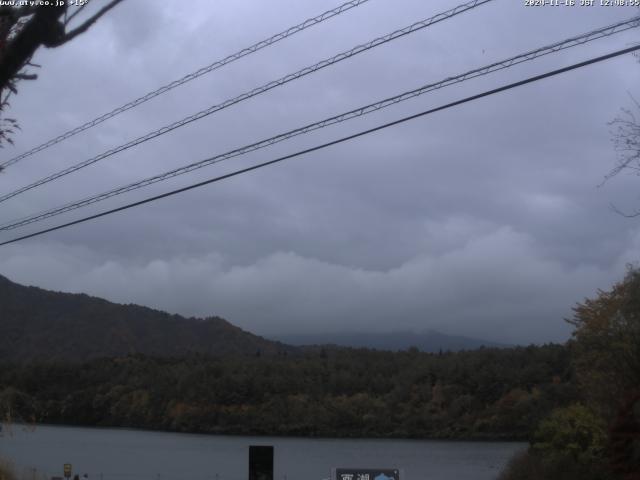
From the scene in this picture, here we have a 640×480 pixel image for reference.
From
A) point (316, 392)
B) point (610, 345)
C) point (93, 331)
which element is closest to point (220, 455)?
point (316, 392)

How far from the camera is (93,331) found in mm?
107125

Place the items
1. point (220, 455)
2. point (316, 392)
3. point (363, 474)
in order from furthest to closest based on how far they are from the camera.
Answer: point (316, 392) < point (220, 455) < point (363, 474)

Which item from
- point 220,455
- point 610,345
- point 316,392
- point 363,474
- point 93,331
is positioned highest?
point 93,331

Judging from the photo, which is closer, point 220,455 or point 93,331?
point 220,455

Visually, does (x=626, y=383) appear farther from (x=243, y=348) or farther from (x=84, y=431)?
(x=243, y=348)

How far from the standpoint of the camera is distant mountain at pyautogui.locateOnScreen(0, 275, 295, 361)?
94312 millimetres

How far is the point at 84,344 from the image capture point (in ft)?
336

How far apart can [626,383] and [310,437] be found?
167ft

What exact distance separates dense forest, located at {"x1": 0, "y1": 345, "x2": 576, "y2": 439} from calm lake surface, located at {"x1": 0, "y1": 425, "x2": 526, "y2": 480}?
9.02 feet

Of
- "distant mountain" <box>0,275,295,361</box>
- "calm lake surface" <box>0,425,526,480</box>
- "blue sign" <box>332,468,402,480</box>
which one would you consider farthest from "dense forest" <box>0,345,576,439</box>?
"blue sign" <box>332,468,402,480</box>

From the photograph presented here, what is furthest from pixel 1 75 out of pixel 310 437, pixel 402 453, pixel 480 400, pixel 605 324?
pixel 310 437

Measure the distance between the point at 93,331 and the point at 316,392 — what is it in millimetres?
42651

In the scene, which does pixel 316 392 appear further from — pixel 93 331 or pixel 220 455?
pixel 93 331

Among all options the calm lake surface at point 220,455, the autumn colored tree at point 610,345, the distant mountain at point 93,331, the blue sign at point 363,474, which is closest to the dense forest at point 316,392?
the calm lake surface at point 220,455
